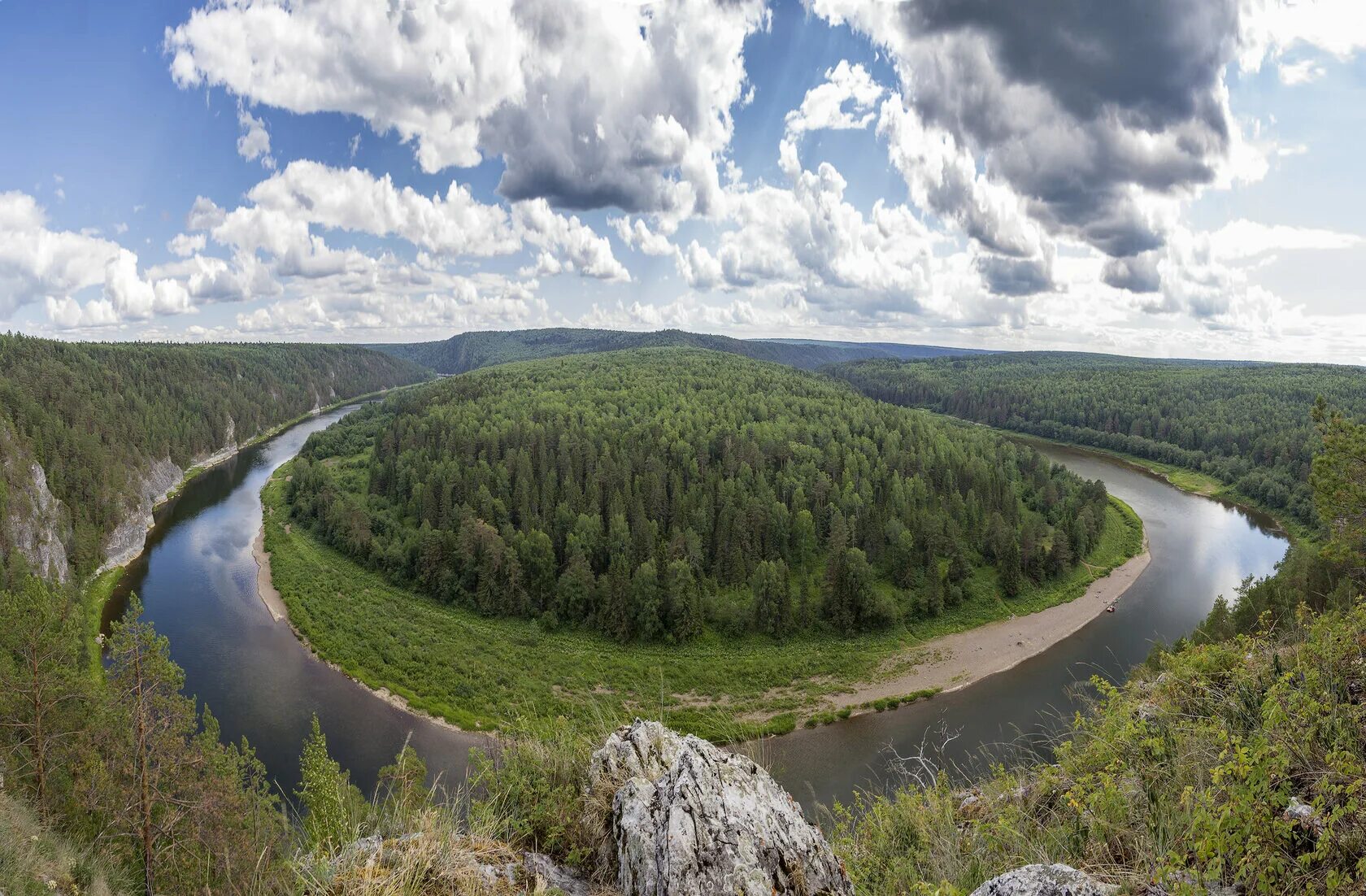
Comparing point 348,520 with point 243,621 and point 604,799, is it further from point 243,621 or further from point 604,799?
point 604,799

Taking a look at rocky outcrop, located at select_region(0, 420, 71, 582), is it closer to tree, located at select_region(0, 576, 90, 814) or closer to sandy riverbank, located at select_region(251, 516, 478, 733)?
sandy riverbank, located at select_region(251, 516, 478, 733)

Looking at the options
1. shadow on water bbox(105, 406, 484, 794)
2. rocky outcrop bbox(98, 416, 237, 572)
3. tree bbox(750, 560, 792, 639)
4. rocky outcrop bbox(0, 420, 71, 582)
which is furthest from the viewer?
rocky outcrop bbox(98, 416, 237, 572)

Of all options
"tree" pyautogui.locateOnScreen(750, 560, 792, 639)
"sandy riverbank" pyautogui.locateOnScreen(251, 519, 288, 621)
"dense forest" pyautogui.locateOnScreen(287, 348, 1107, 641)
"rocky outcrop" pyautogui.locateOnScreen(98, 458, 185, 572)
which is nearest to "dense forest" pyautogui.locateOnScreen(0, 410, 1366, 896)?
"tree" pyautogui.locateOnScreen(750, 560, 792, 639)

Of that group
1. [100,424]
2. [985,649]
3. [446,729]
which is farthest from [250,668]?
[100,424]

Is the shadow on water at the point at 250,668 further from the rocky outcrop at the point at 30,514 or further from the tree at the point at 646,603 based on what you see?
the tree at the point at 646,603

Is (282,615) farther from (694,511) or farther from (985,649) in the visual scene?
(985,649)
